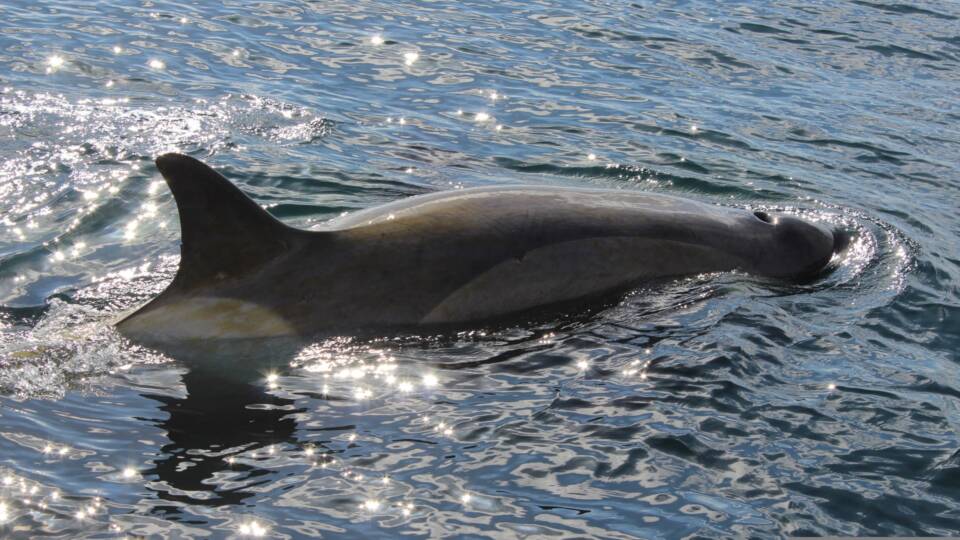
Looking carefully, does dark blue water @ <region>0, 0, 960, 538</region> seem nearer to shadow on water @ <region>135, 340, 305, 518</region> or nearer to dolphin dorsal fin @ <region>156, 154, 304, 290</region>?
shadow on water @ <region>135, 340, 305, 518</region>

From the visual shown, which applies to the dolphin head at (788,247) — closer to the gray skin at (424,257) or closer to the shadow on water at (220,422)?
the gray skin at (424,257)

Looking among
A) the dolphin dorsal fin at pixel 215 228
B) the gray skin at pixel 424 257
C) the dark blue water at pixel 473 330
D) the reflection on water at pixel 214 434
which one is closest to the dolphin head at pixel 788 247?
the gray skin at pixel 424 257

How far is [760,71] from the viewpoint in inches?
683

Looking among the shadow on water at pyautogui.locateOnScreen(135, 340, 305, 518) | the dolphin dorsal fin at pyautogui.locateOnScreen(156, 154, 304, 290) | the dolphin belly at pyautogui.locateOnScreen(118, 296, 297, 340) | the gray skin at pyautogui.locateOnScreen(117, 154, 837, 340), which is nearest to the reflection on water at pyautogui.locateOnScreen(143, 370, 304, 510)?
the shadow on water at pyautogui.locateOnScreen(135, 340, 305, 518)

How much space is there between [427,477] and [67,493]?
1.79 metres

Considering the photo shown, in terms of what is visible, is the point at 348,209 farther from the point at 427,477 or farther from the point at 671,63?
the point at 671,63

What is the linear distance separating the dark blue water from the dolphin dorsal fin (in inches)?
24.8

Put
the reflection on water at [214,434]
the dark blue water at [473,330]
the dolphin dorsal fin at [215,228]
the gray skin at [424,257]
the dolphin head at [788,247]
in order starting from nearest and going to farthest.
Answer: the reflection on water at [214,434]
the dark blue water at [473,330]
the dolphin dorsal fin at [215,228]
the gray skin at [424,257]
the dolphin head at [788,247]

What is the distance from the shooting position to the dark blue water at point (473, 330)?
6.34m

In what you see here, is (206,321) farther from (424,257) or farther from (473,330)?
(473,330)

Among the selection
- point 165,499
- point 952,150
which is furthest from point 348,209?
point 952,150

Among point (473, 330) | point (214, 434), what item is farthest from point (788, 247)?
point (214, 434)

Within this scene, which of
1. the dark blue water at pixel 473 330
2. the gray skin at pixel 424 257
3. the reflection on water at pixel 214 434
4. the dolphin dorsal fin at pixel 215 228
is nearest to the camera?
the reflection on water at pixel 214 434

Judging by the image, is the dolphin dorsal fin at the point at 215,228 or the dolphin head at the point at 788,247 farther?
the dolphin head at the point at 788,247
